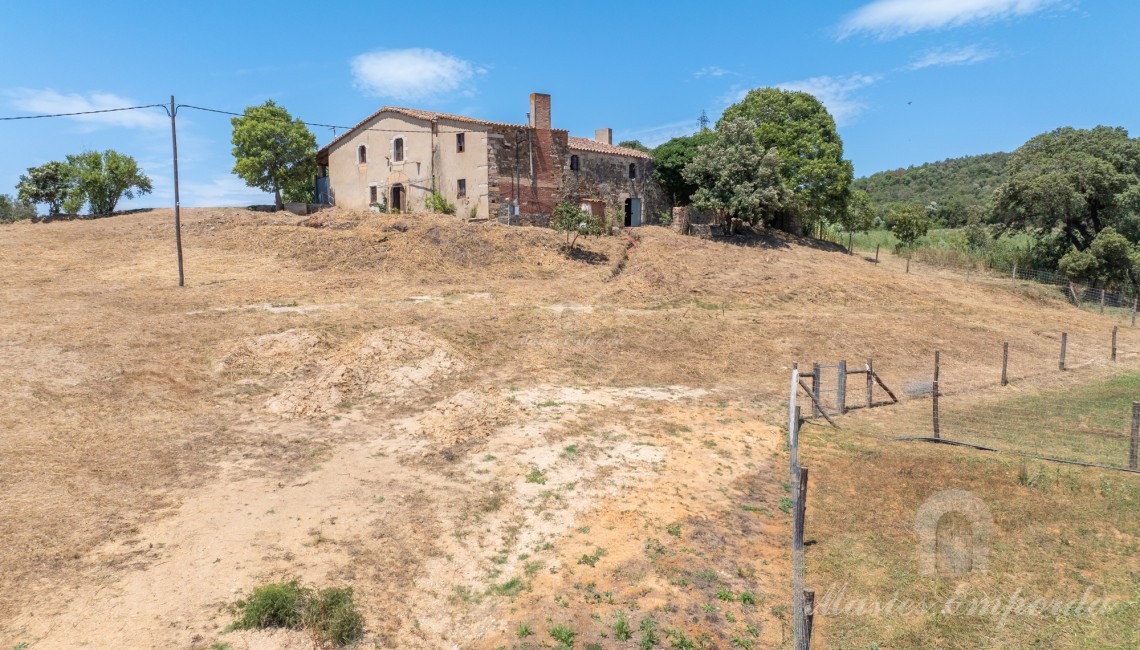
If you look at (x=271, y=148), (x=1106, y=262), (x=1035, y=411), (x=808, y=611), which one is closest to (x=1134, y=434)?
(x=1035, y=411)

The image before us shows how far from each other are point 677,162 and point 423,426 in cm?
3941

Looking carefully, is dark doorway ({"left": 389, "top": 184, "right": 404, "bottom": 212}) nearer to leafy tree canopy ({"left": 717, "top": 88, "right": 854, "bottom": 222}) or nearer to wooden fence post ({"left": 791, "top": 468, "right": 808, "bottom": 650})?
leafy tree canopy ({"left": 717, "top": 88, "right": 854, "bottom": 222})

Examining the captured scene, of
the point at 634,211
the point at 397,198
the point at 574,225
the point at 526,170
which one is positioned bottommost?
the point at 574,225

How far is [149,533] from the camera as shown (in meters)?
11.0

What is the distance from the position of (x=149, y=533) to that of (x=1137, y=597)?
15.7 m

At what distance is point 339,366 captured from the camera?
20.1 meters

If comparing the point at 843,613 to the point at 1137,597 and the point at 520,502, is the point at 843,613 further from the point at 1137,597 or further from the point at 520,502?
the point at 520,502

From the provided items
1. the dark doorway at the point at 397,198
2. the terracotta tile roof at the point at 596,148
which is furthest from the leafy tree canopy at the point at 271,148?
the terracotta tile roof at the point at 596,148

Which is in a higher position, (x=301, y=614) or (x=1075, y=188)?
(x=1075, y=188)

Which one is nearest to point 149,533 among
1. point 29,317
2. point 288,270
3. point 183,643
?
point 183,643

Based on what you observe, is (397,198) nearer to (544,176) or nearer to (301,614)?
(544,176)

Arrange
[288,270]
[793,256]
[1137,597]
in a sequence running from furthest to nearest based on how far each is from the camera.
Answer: [793,256] < [288,270] < [1137,597]

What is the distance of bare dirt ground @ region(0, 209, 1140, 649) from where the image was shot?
9.60 m

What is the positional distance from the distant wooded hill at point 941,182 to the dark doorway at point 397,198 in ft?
234
